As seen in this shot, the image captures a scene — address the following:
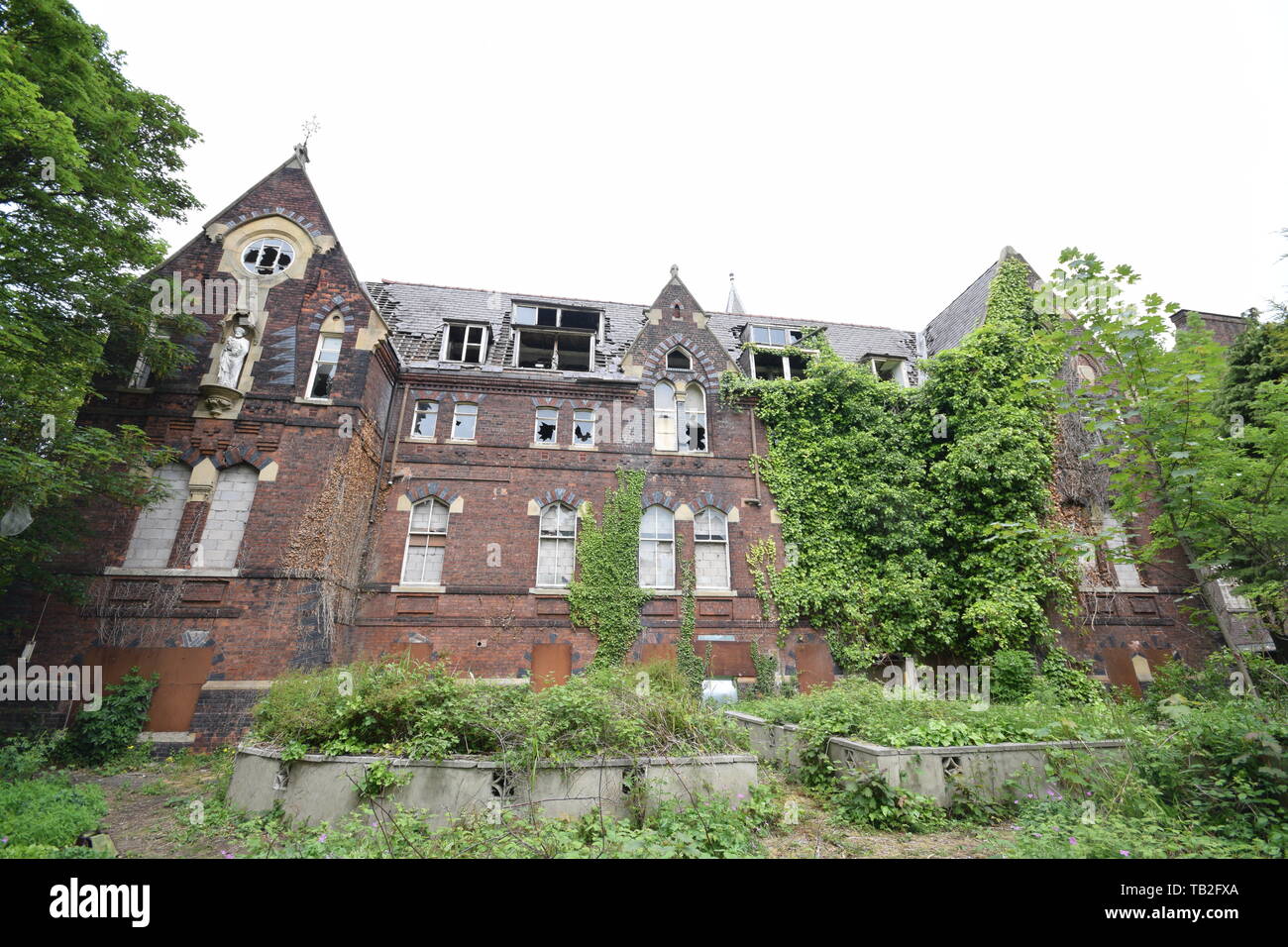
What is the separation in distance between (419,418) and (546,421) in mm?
3963

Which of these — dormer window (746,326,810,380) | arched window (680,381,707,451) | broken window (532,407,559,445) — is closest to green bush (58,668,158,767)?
broken window (532,407,559,445)

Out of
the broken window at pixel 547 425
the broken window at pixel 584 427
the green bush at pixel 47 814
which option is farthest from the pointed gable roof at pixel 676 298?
the green bush at pixel 47 814

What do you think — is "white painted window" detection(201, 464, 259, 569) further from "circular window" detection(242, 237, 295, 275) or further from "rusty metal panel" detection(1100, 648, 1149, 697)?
"rusty metal panel" detection(1100, 648, 1149, 697)

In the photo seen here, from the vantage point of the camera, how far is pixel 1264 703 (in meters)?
6.79

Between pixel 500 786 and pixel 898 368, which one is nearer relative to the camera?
pixel 500 786

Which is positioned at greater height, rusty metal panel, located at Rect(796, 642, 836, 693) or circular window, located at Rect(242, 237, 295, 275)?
circular window, located at Rect(242, 237, 295, 275)

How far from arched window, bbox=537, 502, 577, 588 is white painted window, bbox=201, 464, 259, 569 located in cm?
734

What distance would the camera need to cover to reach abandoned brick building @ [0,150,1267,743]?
12312 mm

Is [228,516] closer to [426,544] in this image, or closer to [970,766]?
[426,544]

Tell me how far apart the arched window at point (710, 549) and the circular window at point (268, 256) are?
1411 centimetres

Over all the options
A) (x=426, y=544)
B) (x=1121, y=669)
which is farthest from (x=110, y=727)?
(x=1121, y=669)

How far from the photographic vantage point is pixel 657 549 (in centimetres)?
1703

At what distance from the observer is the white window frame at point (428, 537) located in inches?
618
